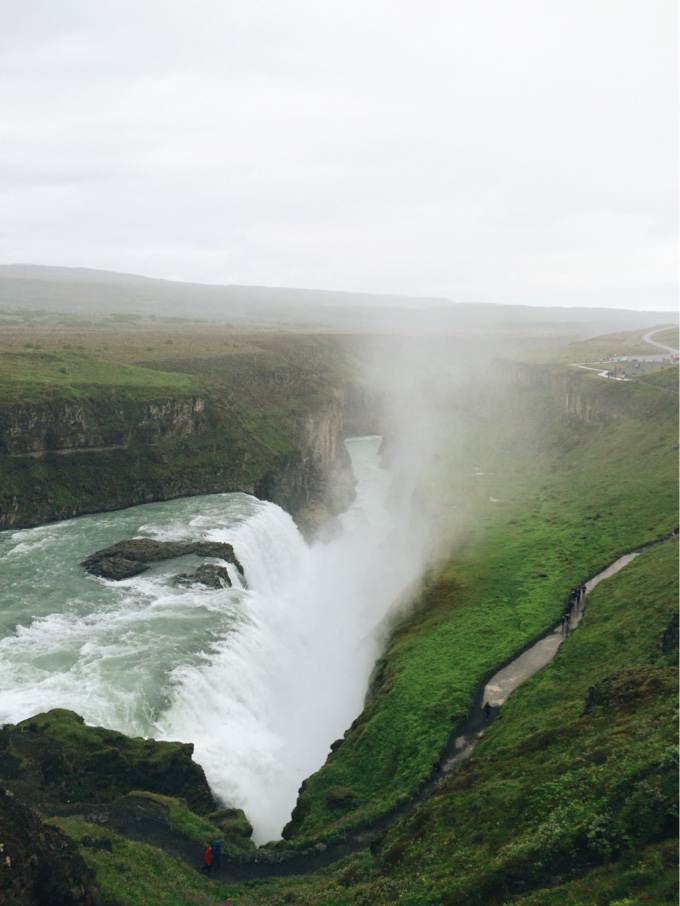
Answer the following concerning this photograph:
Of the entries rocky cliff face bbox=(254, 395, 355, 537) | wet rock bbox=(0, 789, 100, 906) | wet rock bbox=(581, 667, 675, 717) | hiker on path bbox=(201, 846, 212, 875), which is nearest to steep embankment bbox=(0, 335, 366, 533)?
rocky cliff face bbox=(254, 395, 355, 537)

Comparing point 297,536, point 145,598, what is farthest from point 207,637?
point 297,536

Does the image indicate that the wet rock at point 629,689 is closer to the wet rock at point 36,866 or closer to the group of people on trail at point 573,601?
the group of people on trail at point 573,601

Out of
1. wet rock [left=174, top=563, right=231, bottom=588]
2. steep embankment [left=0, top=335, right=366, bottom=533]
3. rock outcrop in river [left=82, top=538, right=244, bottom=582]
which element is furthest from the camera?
steep embankment [left=0, top=335, right=366, bottom=533]

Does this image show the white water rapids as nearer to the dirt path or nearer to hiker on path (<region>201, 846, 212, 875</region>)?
the dirt path

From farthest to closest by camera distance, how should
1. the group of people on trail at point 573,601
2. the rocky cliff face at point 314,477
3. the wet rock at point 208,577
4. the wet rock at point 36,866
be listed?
1. the rocky cliff face at point 314,477
2. the wet rock at point 208,577
3. the group of people on trail at point 573,601
4. the wet rock at point 36,866

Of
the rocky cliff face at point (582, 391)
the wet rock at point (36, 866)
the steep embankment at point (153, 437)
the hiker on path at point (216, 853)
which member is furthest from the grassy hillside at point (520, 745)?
the steep embankment at point (153, 437)

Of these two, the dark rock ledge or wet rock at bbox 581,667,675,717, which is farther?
the dark rock ledge

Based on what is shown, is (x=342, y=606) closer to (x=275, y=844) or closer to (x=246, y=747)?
(x=246, y=747)
